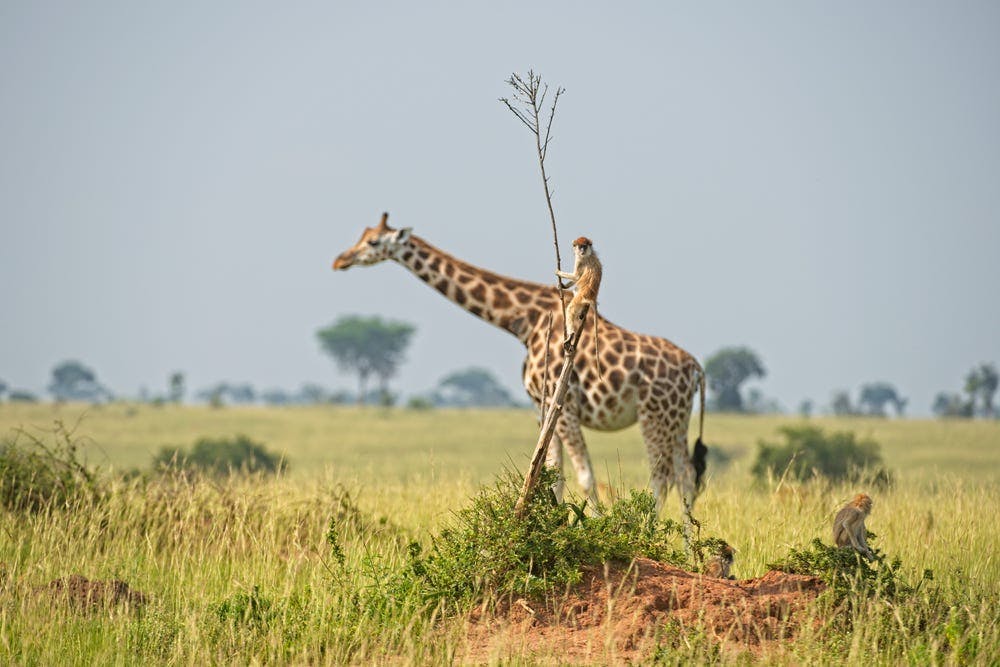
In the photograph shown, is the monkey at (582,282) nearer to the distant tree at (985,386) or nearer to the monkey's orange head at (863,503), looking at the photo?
the monkey's orange head at (863,503)

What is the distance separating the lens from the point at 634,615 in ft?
20.6

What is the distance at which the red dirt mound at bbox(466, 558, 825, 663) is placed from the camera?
6.10m

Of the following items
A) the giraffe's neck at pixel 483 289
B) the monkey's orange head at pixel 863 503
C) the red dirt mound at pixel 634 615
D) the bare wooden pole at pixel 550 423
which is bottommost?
the red dirt mound at pixel 634 615

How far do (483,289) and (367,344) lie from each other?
75.5m

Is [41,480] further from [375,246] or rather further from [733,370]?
[733,370]

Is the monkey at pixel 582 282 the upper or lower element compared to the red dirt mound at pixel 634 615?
upper

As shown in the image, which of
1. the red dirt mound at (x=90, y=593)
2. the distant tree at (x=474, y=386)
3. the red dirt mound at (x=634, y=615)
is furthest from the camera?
the distant tree at (x=474, y=386)

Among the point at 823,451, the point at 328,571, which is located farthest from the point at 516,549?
the point at 823,451

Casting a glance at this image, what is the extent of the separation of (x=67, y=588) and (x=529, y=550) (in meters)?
3.02

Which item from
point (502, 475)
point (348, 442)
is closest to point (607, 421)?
point (502, 475)

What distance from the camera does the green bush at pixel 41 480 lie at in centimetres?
1039

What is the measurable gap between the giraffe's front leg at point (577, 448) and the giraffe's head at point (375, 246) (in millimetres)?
3118

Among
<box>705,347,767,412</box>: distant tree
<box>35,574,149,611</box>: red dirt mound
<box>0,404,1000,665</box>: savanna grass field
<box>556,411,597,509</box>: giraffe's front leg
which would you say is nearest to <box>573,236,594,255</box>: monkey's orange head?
<box>0,404,1000,665</box>: savanna grass field

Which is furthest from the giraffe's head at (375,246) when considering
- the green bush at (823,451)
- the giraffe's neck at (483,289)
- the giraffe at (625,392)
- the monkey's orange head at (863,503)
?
the green bush at (823,451)
